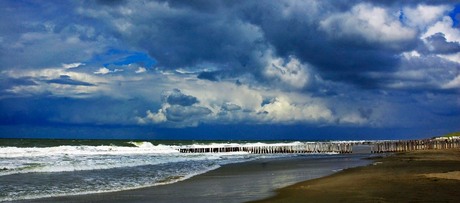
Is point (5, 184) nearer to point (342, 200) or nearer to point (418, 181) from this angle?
point (342, 200)

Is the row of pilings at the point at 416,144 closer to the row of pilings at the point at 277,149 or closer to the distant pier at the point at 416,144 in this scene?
the distant pier at the point at 416,144

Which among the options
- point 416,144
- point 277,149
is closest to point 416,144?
point 416,144

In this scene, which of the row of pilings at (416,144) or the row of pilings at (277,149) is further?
the row of pilings at (277,149)

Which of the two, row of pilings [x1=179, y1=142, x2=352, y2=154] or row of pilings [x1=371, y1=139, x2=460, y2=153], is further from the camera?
row of pilings [x1=179, y1=142, x2=352, y2=154]

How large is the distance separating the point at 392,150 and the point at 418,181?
49.2 metres

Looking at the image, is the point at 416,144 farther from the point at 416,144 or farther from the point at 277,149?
the point at 277,149

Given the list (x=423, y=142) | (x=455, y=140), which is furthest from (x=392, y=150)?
(x=455, y=140)

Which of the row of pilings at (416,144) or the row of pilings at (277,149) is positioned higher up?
the row of pilings at (416,144)

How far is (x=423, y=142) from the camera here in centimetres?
6297

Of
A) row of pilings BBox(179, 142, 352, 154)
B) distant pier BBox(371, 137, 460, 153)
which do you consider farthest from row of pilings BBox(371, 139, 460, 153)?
row of pilings BBox(179, 142, 352, 154)

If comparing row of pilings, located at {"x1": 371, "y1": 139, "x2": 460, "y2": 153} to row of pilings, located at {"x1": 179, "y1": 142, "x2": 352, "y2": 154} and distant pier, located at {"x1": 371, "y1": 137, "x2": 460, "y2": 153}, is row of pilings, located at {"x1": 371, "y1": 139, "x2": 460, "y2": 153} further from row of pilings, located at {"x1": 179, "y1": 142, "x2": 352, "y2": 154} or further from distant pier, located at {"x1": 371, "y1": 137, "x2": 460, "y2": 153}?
row of pilings, located at {"x1": 179, "y1": 142, "x2": 352, "y2": 154}

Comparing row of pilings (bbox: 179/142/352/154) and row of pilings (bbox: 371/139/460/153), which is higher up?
row of pilings (bbox: 371/139/460/153)

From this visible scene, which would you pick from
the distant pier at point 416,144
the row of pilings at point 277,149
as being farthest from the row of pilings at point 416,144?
the row of pilings at point 277,149

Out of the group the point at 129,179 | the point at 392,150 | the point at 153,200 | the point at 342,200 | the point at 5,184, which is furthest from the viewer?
the point at 392,150
